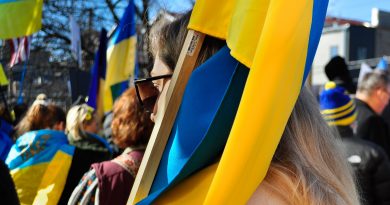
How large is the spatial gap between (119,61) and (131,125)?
134 inches

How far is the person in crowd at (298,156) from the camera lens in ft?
3.79

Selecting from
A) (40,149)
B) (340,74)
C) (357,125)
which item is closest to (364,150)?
(357,125)

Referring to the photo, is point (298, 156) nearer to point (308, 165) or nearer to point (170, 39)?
point (308, 165)

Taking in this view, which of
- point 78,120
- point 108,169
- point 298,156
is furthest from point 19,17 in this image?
point 298,156

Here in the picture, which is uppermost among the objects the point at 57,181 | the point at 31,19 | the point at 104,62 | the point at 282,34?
the point at 282,34

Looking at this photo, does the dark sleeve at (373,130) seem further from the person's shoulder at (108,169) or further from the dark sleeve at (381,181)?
the person's shoulder at (108,169)

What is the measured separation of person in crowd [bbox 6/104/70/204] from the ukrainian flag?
225 centimetres

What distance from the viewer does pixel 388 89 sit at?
16.4 feet

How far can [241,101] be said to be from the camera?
→ 3.53ft

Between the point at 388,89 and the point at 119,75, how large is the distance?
2.91m

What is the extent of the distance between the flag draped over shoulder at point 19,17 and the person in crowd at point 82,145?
0.95 metres

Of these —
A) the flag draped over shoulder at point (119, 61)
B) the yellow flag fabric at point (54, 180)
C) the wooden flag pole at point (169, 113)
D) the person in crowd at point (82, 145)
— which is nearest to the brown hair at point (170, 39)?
the wooden flag pole at point (169, 113)

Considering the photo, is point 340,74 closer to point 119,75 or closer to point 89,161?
point 119,75

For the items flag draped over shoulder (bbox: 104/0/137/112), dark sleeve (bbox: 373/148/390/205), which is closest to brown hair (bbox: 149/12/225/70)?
dark sleeve (bbox: 373/148/390/205)
